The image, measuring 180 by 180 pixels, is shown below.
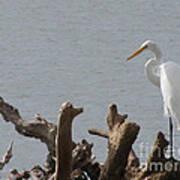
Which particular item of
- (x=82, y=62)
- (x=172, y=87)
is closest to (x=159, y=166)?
(x=172, y=87)

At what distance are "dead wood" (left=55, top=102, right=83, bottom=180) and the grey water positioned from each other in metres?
1.82

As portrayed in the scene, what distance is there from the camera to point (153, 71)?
7.13 metres

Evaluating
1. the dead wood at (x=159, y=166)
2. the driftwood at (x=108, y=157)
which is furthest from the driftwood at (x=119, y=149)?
the dead wood at (x=159, y=166)

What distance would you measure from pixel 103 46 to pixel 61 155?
849cm

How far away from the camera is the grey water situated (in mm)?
9391

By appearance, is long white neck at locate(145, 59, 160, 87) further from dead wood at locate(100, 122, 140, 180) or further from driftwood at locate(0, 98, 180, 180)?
dead wood at locate(100, 122, 140, 180)

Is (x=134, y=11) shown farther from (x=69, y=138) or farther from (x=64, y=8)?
(x=69, y=138)

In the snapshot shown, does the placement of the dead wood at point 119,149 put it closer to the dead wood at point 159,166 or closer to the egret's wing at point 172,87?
the dead wood at point 159,166

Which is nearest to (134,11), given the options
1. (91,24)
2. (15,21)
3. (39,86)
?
(91,24)

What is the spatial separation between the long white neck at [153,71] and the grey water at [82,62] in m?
0.68

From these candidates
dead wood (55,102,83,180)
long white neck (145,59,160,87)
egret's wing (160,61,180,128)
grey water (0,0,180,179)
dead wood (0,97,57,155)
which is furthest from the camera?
grey water (0,0,180,179)

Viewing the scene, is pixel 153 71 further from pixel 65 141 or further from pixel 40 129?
pixel 65 141

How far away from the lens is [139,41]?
13570 millimetres

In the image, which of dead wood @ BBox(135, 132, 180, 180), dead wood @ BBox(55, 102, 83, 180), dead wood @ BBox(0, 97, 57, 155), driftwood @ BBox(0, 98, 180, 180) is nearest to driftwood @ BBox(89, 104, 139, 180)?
driftwood @ BBox(0, 98, 180, 180)
